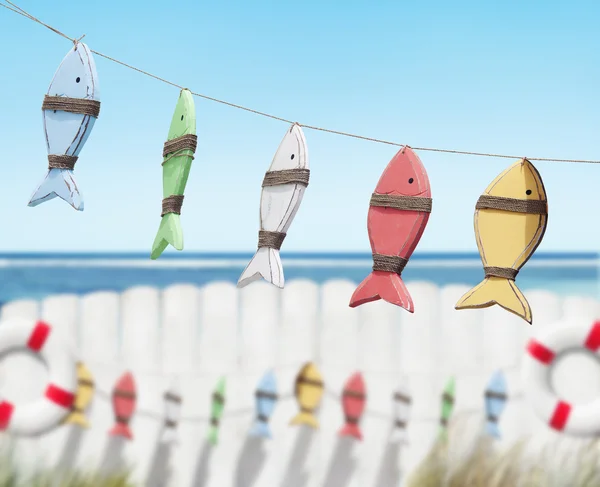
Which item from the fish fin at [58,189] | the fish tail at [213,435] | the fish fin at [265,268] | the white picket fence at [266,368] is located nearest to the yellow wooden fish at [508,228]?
the fish fin at [265,268]

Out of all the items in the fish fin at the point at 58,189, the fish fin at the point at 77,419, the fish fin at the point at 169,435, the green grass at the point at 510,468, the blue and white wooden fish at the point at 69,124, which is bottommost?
the green grass at the point at 510,468

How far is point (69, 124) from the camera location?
2.19 meters

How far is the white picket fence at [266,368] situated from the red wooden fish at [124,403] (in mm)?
67

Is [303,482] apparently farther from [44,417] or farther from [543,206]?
[543,206]

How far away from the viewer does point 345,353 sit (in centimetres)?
326

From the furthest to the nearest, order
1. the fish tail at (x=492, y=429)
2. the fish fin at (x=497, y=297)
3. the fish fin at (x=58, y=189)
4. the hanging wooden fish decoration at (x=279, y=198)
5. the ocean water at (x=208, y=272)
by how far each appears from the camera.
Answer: the ocean water at (x=208, y=272) → the fish tail at (x=492, y=429) → the fish fin at (x=58, y=189) → the hanging wooden fish decoration at (x=279, y=198) → the fish fin at (x=497, y=297)

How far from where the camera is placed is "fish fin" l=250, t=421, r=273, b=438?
312 cm

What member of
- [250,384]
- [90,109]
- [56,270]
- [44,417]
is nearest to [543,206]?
[90,109]

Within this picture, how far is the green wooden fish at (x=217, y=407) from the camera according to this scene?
3.21 metres

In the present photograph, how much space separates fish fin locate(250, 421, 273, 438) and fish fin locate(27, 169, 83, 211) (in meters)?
1.38

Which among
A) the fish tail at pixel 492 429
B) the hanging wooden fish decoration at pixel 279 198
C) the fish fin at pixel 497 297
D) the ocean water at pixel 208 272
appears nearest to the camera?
the fish fin at pixel 497 297

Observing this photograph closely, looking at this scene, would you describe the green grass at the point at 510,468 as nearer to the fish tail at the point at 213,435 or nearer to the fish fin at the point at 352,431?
the fish fin at the point at 352,431

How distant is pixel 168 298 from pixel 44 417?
71 centimetres

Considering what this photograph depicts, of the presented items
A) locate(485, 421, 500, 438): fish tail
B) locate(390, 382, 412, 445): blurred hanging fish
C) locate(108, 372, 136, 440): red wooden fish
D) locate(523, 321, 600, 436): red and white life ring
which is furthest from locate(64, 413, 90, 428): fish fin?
locate(523, 321, 600, 436): red and white life ring
